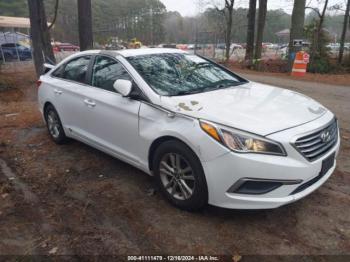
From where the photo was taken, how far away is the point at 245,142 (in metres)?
2.91

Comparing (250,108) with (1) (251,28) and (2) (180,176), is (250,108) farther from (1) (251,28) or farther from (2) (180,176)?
(1) (251,28)

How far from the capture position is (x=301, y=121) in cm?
317

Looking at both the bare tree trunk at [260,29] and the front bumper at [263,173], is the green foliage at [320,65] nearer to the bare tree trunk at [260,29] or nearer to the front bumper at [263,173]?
the bare tree trunk at [260,29]

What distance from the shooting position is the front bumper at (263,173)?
286 centimetres

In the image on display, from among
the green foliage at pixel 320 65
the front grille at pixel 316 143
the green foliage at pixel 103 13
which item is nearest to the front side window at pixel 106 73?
the front grille at pixel 316 143

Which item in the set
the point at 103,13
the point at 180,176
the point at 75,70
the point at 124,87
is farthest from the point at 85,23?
the point at 103,13

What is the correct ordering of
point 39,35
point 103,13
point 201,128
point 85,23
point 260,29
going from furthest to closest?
point 103,13
point 260,29
point 39,35
point 85,23
point 201,128

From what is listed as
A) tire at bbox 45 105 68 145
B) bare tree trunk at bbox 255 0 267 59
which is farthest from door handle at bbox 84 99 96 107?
bare tree trunk at bbox 255 0 267 59

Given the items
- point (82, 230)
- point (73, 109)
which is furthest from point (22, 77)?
point (82, 230)

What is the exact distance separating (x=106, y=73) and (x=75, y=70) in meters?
0.92

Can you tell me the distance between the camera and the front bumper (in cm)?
286

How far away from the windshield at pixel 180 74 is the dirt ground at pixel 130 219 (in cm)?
124

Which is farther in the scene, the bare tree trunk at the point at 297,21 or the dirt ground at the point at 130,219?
the bare tree trunk at the point at 297,21

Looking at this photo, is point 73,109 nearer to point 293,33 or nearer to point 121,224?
point 121,224
